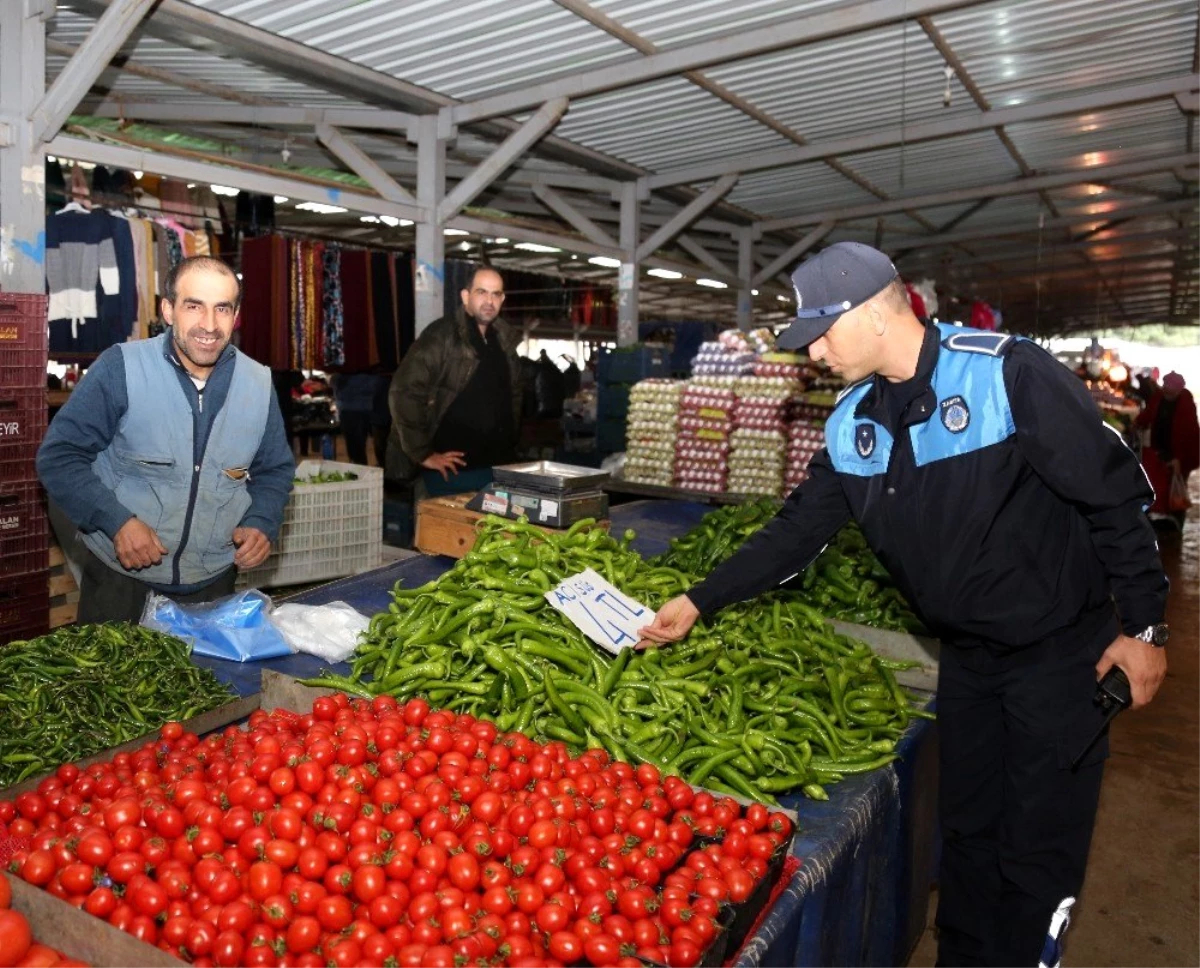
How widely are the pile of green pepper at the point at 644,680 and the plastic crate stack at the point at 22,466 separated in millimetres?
2748

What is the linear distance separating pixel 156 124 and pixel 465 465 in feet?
17.7

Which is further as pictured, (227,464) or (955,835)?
(227,464)

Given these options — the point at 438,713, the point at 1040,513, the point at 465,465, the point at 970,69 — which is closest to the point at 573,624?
the point at 438,713

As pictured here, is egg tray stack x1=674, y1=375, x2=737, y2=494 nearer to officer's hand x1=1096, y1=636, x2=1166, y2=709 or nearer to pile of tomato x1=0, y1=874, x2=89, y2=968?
officer's hand x1=1096, y1=636, x2=1166, y2=709

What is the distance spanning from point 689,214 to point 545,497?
731 cm

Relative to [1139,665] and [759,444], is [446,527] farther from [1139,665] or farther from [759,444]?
[759,444]

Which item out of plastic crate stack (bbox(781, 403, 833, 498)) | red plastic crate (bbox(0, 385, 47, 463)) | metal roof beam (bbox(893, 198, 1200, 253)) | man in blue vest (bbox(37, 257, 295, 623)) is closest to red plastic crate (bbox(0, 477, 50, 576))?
red plastic crate (bbox(0, 385, 47, 463))

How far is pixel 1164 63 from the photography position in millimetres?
8766

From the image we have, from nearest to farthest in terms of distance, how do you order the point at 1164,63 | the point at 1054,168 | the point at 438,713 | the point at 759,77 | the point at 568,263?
the point at 438,713 < the point at 759,77 < the point at 1164,63 < the point at 1054,168 < the point at 568,263

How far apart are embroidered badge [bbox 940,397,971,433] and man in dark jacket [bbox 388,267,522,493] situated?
3.89 metres

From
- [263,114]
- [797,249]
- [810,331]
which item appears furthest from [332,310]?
[810,331]

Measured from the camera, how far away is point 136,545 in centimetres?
336

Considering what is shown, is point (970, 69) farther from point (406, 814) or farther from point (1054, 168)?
point (406, 814)

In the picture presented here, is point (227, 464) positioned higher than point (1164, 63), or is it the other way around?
point (1164, 63)
